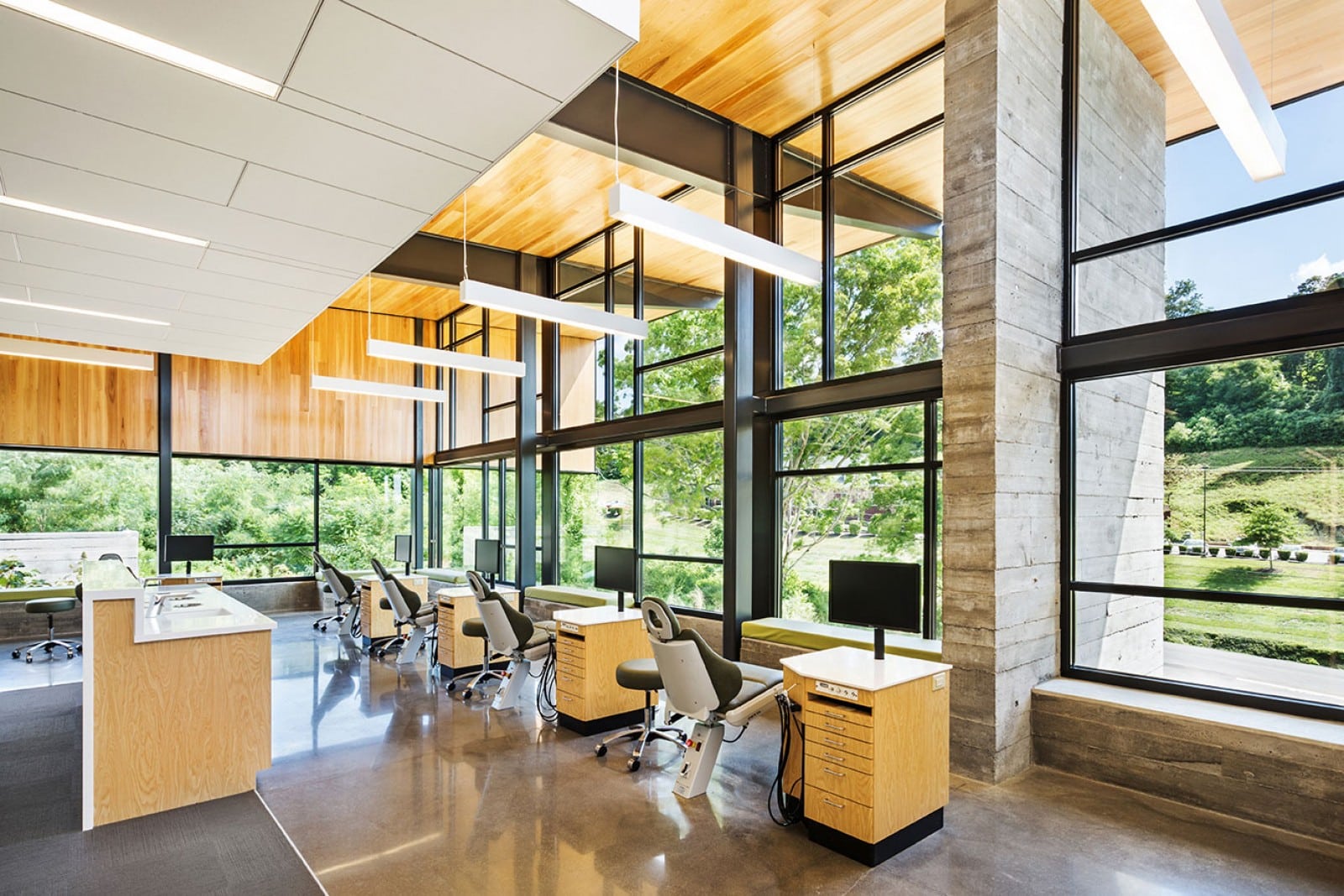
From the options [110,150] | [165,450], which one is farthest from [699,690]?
[165,450]

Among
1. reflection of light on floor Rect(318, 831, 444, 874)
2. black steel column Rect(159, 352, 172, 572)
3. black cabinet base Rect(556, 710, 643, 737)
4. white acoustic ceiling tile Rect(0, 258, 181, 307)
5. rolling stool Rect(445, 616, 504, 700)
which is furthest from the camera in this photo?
black steel column Rect(159, 352, 172, 572)

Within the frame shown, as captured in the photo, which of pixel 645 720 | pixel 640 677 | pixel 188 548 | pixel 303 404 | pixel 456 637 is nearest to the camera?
pixel 640 677

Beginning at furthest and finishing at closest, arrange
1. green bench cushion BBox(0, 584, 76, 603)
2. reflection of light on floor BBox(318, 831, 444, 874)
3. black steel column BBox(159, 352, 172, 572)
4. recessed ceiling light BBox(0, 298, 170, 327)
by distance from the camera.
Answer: black steel column BBox(159, 352, 172, 572), green bench cushion BBox(0, 584, 76, 603), recessed ceiling light BBox(0, 298, 170, 327), reflection of light on floor BBox(318, 831, 444, 874)

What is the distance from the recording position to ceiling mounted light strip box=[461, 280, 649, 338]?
17.7 feet

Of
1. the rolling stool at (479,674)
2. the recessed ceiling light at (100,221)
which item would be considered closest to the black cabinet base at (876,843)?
the rolling stool at (479,674)

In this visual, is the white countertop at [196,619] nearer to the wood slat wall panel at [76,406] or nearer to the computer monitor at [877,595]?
the computer monitor at [877,595]

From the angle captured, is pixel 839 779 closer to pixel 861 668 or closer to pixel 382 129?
pixel 861 668

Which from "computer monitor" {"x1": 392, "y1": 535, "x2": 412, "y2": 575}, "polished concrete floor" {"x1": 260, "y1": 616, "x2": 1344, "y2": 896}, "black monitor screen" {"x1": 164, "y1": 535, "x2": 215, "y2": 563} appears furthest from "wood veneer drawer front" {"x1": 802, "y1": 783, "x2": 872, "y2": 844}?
"black monitor screen" {"x1": 164, "y1": 535, "x2": 215, "y2": 563}

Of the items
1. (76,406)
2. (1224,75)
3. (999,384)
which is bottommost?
(999,384)

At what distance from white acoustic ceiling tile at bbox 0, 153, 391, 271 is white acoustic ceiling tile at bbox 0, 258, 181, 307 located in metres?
1.25

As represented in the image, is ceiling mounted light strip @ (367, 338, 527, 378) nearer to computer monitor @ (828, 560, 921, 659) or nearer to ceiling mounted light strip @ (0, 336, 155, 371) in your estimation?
ceiling mounted light strip @ (0, 336, 155, 371)

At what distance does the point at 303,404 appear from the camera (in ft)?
35.3

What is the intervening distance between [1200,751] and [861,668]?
1.84 metres

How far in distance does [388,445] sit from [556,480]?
4.02 metres
